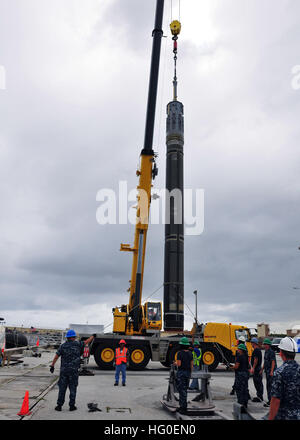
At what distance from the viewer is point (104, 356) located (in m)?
19.4

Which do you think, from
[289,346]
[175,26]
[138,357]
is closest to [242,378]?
[289,346]

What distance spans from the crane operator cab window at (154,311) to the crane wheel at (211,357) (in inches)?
129

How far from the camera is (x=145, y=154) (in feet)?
76.5

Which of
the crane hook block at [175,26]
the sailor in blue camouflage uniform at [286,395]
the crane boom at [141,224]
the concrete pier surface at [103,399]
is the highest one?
the crane hook block at [175,26]

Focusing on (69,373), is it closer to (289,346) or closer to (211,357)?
(289,346)

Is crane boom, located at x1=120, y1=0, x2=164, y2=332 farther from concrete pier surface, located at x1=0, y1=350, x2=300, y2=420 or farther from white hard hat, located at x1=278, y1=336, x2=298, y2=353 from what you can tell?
white hard hat, located at x1=278, y1=336, x2=298, y2=353

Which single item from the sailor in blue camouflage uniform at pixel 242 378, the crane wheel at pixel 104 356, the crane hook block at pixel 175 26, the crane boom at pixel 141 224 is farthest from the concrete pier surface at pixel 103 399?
the crane hook block at pixel 175 26

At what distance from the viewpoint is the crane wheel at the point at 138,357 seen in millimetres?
19719

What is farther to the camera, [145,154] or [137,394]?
[145,154]

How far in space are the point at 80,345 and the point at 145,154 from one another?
16.0 m

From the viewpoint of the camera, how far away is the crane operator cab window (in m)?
21.4

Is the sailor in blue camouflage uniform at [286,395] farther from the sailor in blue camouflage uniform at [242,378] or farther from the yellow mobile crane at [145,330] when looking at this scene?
the yellow mobile crane at [145,330]
